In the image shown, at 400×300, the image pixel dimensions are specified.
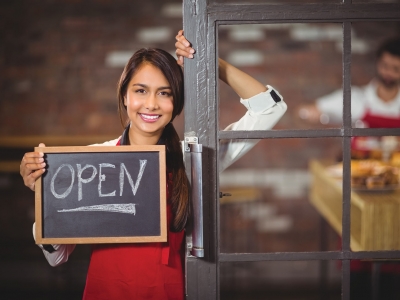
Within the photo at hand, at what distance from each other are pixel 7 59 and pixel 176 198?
326cm

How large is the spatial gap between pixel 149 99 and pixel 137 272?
498 mm

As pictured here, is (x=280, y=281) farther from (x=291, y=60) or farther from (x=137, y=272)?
(x=137, y=272)

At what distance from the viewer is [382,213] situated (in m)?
2.39

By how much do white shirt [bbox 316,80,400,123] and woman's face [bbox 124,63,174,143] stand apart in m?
1.81

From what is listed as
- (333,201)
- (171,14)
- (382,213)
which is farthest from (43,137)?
(382,213)

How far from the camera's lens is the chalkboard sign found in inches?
56.6

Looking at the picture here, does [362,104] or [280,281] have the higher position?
[362,104]

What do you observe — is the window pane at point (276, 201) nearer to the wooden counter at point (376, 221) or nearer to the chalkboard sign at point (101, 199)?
the wooden counter at point (376, 221)

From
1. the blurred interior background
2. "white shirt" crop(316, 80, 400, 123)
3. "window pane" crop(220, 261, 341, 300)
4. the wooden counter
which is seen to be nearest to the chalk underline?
the wooden counter

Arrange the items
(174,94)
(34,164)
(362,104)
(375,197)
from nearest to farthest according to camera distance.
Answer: (34,164)
(174,94)
(375,197)
(362,104)

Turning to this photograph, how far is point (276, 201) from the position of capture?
4.36m

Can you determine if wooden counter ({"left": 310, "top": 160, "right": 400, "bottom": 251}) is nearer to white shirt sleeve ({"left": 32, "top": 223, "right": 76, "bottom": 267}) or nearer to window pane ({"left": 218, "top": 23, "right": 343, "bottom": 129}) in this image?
white shirt sleeve ({"left": 32, "top": 223, "right": 76, "bottom": 267})

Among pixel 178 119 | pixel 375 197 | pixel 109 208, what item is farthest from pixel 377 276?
pixel 178 119

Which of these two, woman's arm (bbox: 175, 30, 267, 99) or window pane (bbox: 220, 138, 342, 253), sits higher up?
woman's arm (bbox: 175, 30, 267, 99)
